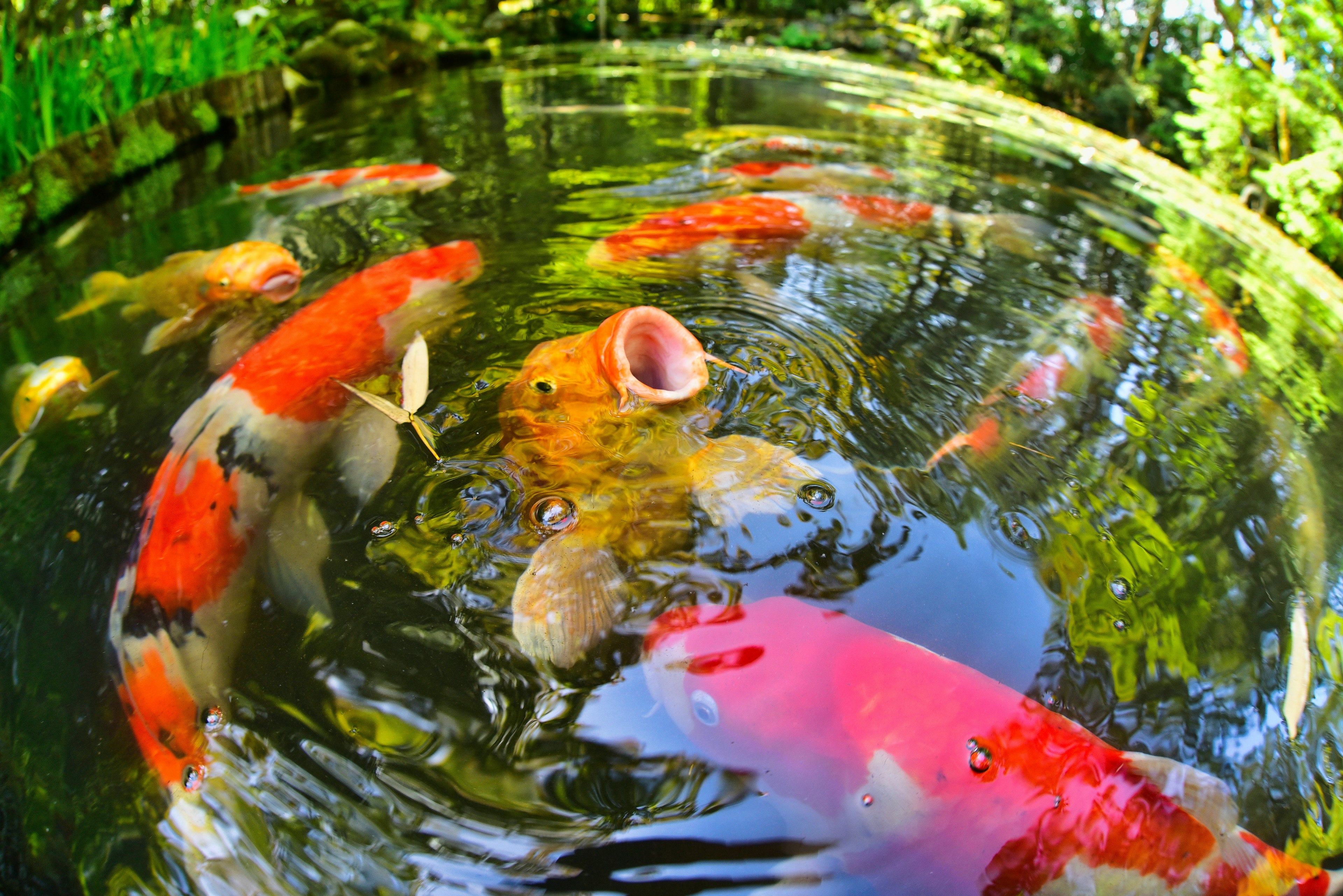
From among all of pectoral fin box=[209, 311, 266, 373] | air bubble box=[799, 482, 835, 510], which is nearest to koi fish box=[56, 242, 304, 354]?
pectoral fin box=[209, 311, 266, 373]

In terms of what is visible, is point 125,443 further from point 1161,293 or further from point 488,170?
point 1161,293

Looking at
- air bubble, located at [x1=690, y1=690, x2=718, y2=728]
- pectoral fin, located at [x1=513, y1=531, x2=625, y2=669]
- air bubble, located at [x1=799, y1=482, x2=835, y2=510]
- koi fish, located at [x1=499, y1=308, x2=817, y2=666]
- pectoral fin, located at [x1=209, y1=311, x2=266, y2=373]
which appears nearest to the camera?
air bubble, located at [x1=690, y1=690, x2=718, y2=728]

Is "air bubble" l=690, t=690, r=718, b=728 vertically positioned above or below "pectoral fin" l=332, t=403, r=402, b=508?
below

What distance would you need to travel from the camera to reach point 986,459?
2.15 m

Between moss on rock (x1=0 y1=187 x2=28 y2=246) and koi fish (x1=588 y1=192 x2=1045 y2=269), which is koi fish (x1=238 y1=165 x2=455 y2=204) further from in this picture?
koi fish (x1=588 y1=192 x2=1045 y2=269)

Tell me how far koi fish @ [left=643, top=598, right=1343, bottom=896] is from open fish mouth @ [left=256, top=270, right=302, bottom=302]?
8.00 feet

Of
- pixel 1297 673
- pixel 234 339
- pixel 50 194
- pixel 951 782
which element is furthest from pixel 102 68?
pixel 1297 673

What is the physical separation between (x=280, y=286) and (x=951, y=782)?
9.95 feet

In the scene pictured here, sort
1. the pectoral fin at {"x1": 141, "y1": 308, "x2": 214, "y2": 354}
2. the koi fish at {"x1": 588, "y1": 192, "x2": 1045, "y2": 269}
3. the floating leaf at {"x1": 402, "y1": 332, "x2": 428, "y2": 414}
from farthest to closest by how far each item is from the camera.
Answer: the koi fish at {"x1": 588, "y1": 192, "x2": 1045, "y2": 269}, the pectoral fin at {"x1": 141, "y1": 308, "x2": 214, "y2": 354}, the floating leaf at {"x1": 402, "y1": 332, "x2": 428, "y2": 414}

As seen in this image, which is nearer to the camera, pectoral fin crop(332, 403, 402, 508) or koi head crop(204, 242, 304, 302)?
pectoral fin crop(332, 403, 402, 508)

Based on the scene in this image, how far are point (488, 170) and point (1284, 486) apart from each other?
13.7 feet

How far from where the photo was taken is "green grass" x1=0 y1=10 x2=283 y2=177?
3.99 metres

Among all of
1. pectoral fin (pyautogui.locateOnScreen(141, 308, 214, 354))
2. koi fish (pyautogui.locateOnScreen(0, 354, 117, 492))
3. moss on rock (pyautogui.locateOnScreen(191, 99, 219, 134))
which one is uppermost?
moss on rock (pyautogui.locateOnScreen(191, 99, 219, 134))

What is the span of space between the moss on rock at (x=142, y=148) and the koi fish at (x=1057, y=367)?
16.9 feet
